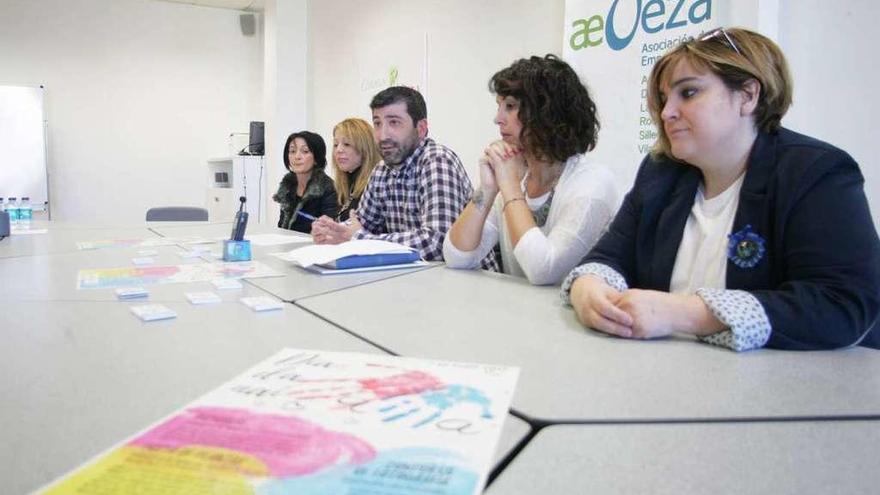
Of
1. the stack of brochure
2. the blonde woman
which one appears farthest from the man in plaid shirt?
the blonde woman

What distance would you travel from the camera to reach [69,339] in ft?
2.96

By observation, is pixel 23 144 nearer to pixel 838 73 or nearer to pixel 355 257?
pixel 355 257

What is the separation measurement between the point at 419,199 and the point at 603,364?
5.09ft

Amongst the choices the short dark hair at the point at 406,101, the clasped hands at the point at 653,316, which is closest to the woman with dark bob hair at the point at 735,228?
the clasped hands at the point at 653,316

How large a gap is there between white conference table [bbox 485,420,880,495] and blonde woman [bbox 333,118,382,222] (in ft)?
8.16

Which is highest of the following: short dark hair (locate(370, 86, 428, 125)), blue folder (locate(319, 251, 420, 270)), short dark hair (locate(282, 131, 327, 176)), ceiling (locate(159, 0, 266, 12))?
ceiling (locate(159, 0, 266, 12))

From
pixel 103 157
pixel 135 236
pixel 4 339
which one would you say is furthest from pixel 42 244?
pixel 103 157

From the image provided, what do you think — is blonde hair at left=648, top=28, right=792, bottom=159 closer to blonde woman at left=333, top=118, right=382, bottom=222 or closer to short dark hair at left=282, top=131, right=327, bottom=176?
blonde woman at left=333, top=118, right=382, bottom=222

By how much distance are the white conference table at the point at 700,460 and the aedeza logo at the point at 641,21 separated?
1954mm

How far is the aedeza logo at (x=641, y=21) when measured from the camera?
2197mm

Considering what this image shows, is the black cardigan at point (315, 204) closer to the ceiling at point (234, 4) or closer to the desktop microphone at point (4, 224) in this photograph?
the desktop microphone at point (4, 224)

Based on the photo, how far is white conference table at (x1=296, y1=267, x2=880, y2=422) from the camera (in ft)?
2.15

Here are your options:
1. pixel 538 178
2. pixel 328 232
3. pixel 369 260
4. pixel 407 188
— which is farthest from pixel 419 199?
pixel 369 260

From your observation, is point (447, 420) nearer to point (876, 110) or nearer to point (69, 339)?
point (69, 339)
